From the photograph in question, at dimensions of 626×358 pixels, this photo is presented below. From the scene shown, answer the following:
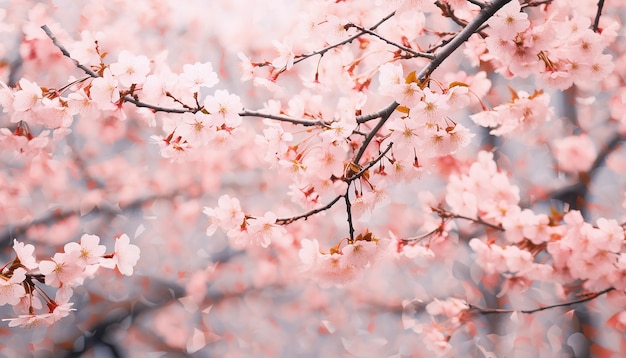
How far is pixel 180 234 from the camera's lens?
6.97ft

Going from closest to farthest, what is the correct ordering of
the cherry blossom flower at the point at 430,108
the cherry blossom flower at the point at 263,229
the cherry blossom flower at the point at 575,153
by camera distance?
the cherry blossom flower at the point at 430,108
the cherry blossom flower at the point at 263,229
the cherry blossom flower at the point at 575,153

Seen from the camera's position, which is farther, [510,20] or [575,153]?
[575,153]

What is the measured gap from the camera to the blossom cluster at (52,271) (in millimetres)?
936

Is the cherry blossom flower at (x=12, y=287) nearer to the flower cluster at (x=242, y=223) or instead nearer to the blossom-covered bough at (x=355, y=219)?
the flower cluster at (x=242, y=223)

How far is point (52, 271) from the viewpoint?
3.23ft

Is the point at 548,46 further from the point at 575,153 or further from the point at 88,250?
the point at 575,153

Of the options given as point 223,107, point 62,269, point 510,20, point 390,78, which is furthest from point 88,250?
point 510,20

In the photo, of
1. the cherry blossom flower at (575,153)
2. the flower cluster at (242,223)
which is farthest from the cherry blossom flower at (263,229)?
the cherry blossom flower at (575,153)

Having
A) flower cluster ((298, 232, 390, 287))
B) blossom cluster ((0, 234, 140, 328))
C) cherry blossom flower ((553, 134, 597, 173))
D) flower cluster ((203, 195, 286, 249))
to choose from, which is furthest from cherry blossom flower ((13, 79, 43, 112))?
cherry blossom flower ((553, 134, 597, 173))

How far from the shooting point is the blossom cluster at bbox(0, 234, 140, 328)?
0.94 m

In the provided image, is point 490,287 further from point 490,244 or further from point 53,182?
point 53,182

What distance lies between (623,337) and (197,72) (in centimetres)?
200

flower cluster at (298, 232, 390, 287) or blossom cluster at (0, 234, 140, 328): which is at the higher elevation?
blossom cluster at (0, 234, 140, 328)

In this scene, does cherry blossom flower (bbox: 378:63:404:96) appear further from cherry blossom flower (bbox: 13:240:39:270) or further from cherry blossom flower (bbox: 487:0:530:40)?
cherry blossom flower (bbox: 13:240:39:270)
